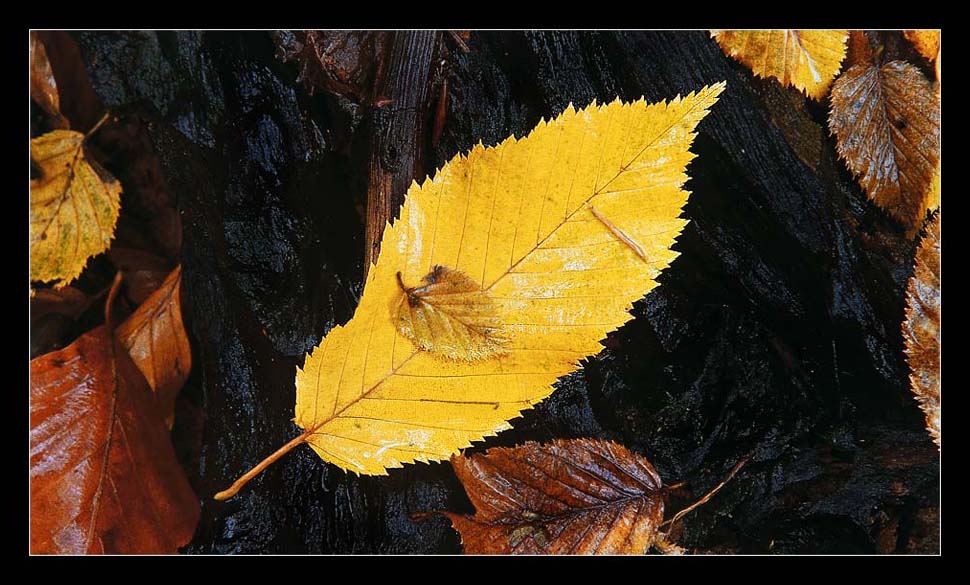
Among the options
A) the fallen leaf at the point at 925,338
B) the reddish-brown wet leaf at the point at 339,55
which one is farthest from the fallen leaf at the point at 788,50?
the reddish-brown wet leaf at the point at 339,55

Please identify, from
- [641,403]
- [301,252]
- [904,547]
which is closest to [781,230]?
[641,403]

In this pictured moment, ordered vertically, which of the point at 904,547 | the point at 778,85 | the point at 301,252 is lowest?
the point at 904,547

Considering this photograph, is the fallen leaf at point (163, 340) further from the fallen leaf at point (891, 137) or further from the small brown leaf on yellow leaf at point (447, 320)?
the fallen leaf at point (891, 137)

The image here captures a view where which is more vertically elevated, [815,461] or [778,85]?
[778,85]

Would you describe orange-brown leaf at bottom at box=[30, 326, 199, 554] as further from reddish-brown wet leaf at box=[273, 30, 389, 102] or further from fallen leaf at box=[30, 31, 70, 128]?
reddish-brown wet leaf at box=[273, 30, 389, 102]

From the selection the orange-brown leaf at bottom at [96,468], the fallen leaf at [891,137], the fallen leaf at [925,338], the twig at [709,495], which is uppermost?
the fallen leaf at [891,137]

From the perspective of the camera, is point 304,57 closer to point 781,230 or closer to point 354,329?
point 354,329

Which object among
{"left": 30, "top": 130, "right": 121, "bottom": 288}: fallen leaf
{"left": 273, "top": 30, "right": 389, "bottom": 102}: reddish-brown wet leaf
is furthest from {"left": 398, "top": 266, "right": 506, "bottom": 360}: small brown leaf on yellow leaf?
{"left": 30, "top": 130, "right": 121, "bottom": 288}: fallen leaf
